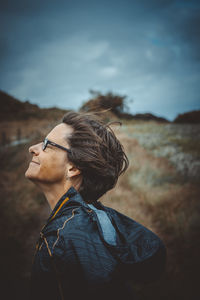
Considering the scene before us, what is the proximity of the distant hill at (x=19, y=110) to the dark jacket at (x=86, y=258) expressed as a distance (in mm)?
17475

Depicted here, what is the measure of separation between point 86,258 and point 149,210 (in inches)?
168

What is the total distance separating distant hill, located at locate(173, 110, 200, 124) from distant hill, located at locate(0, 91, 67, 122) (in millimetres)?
12573

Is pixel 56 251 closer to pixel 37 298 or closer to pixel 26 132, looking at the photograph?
pixel 37 298

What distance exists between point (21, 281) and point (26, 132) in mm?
14467

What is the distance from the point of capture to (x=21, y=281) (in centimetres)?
334

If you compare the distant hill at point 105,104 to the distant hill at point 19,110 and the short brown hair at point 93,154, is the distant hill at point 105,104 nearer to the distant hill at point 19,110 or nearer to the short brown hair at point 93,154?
the short brown hair at point 93,154

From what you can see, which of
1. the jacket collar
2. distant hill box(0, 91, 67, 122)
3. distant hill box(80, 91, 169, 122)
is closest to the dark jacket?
the jacket collar

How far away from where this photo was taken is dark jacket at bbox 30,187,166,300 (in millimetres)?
1009

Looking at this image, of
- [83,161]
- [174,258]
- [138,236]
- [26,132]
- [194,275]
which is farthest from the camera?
[26,132]

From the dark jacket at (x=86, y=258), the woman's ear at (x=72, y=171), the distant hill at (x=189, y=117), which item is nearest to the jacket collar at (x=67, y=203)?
the dark jacket at (x=86, y=258)

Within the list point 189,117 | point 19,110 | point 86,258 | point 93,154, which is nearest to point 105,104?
point 93,154

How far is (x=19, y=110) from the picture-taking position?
18.7 m

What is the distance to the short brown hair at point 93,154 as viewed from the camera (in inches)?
65.9

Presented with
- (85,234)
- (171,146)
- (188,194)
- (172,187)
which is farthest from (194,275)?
(171,146)
